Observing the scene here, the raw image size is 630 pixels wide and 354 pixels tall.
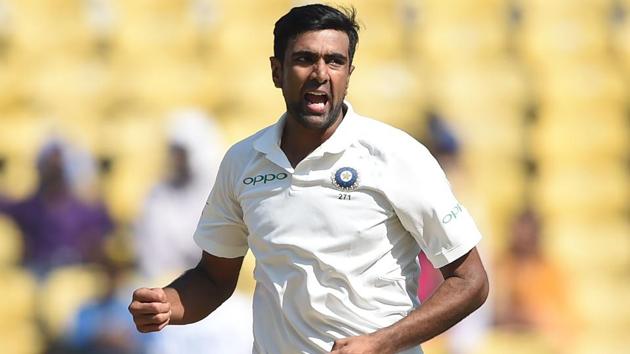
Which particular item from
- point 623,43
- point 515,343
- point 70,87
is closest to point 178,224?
point 70,87

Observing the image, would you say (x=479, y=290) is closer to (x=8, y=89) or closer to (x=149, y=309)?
(x=149, y=309)

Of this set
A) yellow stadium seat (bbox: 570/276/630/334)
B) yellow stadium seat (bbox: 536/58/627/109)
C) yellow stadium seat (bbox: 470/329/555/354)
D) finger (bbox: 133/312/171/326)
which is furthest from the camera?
yellow stadium seat (bbox: 536/58/627/109)

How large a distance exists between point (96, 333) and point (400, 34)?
2.32 meters

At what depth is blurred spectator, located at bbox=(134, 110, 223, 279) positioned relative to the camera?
601 cm

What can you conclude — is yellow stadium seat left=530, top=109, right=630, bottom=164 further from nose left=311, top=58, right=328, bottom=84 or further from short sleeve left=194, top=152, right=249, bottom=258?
nose left=311, top=58, right=328, bottom=84

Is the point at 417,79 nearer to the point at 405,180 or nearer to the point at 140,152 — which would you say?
the point at 140,152

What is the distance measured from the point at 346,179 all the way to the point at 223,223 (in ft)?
1.41

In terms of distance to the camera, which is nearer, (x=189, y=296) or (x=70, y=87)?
(x=189, y=296)

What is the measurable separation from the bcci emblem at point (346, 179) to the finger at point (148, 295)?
48 cm

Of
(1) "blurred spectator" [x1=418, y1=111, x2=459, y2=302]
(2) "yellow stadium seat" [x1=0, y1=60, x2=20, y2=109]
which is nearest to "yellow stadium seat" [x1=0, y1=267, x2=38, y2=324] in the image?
(2) "yellow stadium seat" [x1=0, y1=60, x2=20, y2=109]

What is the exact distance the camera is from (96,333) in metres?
6.00

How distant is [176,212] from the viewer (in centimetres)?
603

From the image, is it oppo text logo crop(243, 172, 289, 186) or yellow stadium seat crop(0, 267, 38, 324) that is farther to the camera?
yellow stadium seat crop(0, 267, 38, 324)

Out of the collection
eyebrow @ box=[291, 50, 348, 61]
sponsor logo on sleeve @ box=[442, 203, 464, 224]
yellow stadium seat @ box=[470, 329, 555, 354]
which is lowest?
yellow stadium seat @ box=[470, 329, 555, 354]
